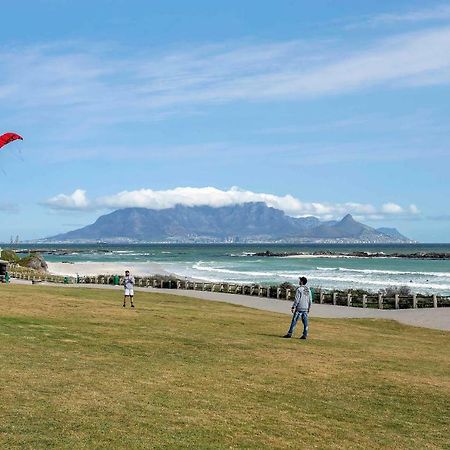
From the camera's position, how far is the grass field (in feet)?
33.4

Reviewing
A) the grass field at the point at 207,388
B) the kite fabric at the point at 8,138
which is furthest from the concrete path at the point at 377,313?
the kite fabric at the point at 8,138

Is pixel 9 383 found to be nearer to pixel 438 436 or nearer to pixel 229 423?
pixel 229 423

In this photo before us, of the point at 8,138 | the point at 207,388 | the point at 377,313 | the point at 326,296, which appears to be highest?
the point at 8,138

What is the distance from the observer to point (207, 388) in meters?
13.4

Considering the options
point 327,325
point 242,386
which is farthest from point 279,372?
point 327,325

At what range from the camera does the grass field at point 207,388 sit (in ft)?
33.4

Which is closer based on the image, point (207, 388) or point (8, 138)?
point (207, 388)

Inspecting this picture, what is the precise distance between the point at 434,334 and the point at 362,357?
10229mm

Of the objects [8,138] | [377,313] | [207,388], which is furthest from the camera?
[377,313]

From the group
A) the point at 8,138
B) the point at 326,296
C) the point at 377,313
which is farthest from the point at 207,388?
the point at 326,296

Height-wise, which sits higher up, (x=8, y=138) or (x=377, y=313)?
(x=8, y=138)

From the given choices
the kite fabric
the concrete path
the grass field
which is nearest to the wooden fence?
the concrete path

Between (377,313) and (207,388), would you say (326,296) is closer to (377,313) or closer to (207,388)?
(377,313)

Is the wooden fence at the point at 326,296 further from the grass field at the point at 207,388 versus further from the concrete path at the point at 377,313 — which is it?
the grass field at the point at 207,388
